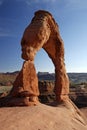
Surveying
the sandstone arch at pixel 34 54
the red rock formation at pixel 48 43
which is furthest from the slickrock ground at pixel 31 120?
the red rock formation at pixel 48 43

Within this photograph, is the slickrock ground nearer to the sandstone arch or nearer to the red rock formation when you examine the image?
the sandstone arch

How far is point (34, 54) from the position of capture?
16469 mm

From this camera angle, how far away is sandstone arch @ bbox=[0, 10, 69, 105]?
14.7 metres

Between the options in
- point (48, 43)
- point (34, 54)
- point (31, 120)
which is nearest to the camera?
point (31, 120)

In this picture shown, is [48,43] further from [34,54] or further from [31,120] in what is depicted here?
[31,120]

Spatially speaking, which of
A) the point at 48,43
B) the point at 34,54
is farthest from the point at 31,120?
the point at 48,43

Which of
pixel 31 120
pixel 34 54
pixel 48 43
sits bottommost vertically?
pixel 31 120

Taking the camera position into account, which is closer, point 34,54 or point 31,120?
point 31,120

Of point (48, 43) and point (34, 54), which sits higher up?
point (48, 43)

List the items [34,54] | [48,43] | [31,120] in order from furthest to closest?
1. [48,43]
2. [34,54]
3. [31,120]

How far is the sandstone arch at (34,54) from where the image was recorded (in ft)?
48.1

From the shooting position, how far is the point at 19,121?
11.3 metres

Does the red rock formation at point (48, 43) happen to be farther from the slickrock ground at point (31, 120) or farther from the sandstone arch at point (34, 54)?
the slickrock ground at point (31, 120)

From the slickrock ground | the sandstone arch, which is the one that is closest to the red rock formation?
the sandstone arch
